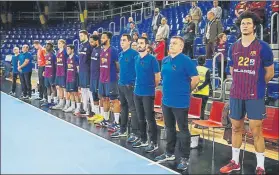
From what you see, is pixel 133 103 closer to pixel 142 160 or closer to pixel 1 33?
pixel 142 160

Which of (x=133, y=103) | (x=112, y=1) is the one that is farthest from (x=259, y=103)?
(x=112, y=1)

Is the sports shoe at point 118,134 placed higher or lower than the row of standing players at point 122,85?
lower

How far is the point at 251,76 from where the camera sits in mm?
3840

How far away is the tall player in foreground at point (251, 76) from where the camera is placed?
3.80 m

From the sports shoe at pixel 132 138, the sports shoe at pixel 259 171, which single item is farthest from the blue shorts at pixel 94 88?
the sports shoe at pixel 259 171

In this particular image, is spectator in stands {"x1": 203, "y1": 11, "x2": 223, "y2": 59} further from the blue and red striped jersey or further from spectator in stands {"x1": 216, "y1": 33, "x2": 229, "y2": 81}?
the blue and red striped jersey

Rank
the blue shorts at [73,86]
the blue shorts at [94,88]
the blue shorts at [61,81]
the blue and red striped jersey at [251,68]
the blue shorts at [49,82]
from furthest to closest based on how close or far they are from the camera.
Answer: the blue shorts at [49,82], the blue shorts at [61,81], the blue shorts at [73,86], the blue shorts at [94,88], the blue and red striped jersey at [251,68]

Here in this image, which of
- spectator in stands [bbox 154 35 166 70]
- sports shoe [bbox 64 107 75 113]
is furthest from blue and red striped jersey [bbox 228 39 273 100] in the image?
spectator in stands [bbox 154 35 166 70]

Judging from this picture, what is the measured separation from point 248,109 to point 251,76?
13.9 inches

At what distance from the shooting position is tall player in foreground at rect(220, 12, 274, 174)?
3799 millimetres

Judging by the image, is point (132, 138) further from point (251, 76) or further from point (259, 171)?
point (251, 76)

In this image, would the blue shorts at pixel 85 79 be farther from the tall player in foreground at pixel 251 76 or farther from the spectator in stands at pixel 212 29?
the tall player in foreground at pixel 251 76

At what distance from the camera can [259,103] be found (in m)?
3.85

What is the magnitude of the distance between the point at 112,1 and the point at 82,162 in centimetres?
1945
